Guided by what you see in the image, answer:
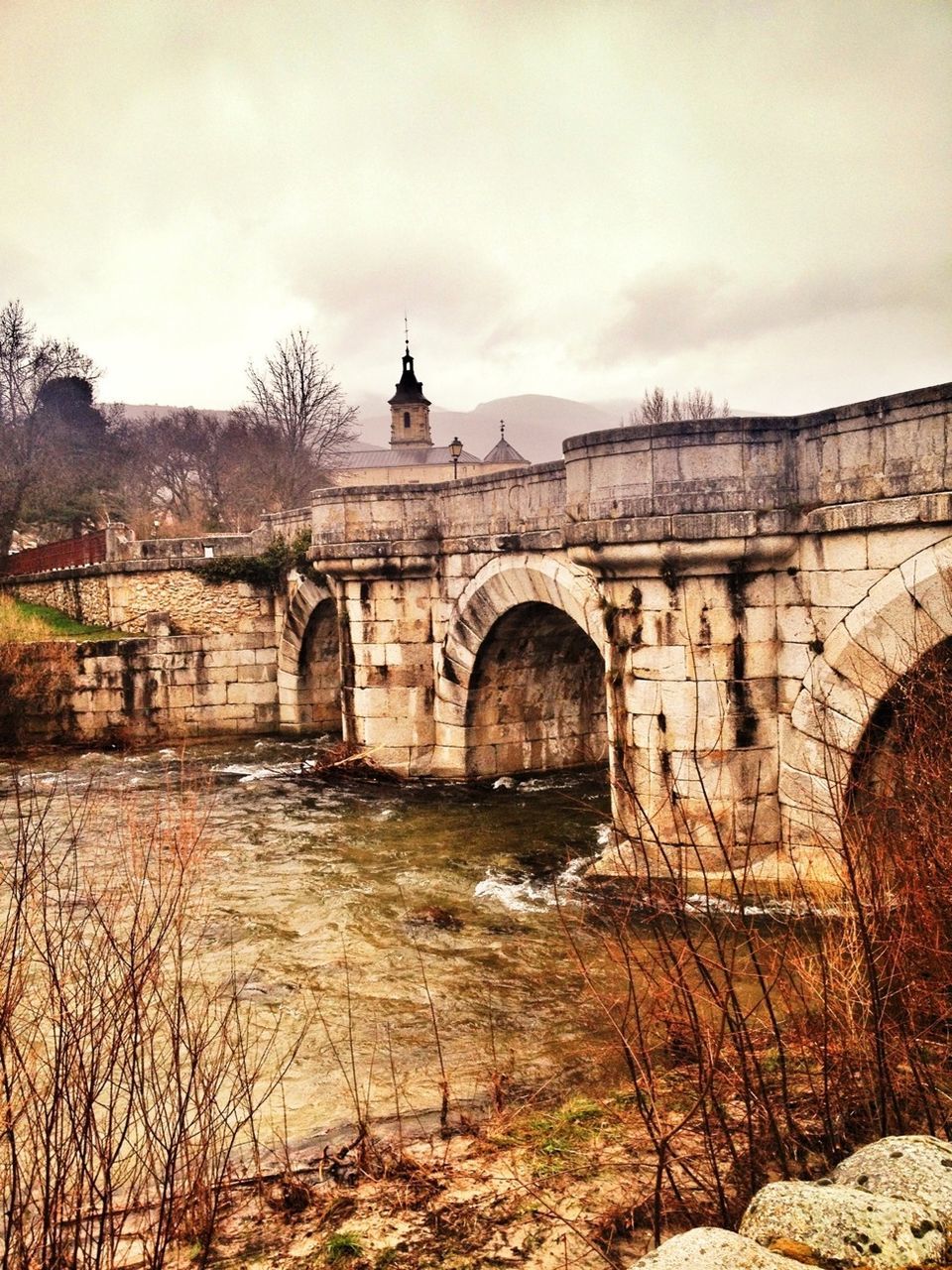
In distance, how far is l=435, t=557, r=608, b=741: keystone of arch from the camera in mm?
10281

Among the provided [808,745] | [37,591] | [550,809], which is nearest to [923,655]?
[808,745]

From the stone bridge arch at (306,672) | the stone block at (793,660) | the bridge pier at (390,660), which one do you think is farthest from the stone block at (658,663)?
the stone bridge arch at (306,672)

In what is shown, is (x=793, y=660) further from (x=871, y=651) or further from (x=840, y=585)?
(x=871, y=651)

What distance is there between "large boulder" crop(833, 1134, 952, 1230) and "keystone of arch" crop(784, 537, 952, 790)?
10.6 ft

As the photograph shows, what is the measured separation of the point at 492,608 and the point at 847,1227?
9556mm

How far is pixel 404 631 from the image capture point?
1359 centimetres

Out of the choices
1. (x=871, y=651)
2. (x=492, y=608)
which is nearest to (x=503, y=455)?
(x=492, y=608)

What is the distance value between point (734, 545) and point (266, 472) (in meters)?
30.7

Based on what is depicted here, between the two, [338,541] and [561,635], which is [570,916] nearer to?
[561,635]

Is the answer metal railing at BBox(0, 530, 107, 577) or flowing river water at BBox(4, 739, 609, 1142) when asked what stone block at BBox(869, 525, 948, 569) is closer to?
flowing river water at BBox(4, 739, 609, 1142)

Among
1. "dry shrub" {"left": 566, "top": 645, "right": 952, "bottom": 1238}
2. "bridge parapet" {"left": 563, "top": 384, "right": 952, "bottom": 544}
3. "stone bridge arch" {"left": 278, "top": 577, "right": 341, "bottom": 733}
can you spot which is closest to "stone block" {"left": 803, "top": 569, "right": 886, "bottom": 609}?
"bridge parapet" {"left": 563, "top": 384, "right": 952, "bottom": 544}

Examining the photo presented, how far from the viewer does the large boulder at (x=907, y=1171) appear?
9.57ft

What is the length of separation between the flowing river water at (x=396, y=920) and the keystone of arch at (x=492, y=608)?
96 cm

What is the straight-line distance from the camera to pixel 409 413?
73.0 meters
